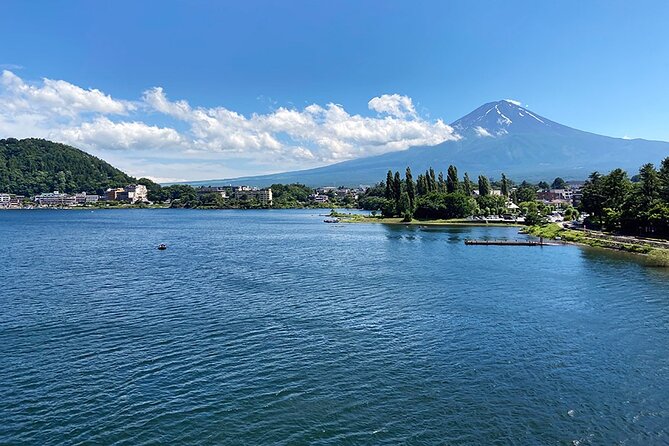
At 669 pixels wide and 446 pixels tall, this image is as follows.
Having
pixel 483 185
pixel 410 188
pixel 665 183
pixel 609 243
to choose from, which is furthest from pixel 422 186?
pixel 609 243

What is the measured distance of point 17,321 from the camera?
940 inches

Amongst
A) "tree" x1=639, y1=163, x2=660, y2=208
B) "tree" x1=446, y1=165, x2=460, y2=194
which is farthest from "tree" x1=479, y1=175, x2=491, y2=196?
"tree" x1=639, y1=163, x2=660, y2=208

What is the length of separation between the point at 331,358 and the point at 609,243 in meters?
51.5

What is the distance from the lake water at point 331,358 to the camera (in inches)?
547

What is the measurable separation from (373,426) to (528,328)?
42.6 feet

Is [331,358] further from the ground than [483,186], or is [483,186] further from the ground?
[483,186]

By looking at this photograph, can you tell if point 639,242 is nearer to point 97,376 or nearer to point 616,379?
point 616,379

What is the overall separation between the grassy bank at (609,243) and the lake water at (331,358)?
9262 mm

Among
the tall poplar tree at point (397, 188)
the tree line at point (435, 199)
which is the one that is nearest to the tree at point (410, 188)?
the tree line at point (435, 199)

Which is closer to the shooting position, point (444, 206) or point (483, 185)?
point (444, 206)

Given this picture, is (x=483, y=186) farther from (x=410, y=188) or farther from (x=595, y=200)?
(x=595, y=200)

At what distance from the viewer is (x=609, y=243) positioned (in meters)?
57.9

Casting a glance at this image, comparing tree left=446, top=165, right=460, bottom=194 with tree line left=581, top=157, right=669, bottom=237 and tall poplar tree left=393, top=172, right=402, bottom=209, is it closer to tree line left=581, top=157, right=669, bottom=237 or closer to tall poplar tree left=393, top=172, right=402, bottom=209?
tall poplar tree left=393, top=172, right=402, bottom=209

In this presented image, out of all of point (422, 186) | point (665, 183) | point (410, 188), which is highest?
point (422, 186)
